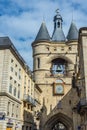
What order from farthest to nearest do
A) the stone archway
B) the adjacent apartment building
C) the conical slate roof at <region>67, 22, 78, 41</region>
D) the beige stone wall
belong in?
1. the conical slate roof at <region>67, 22, 78, 41</region>
2. the beige stone wall
3. the stone archway
4. the adjacent apartment building

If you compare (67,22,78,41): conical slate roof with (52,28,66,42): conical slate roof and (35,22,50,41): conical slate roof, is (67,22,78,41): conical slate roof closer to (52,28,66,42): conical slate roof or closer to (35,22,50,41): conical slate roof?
(52,28,66,42): conical slate roof

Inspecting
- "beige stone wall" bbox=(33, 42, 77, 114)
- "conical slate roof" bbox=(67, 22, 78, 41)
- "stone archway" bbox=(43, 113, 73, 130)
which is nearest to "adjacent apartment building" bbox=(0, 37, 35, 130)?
"stone archway" bbox=(43, 113, 73, 130)

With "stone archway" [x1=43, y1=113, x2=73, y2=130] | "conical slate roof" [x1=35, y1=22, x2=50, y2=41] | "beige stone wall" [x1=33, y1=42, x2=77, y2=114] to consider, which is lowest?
"stone archway" [x1=43, y1=113, x2=73, y2=130]

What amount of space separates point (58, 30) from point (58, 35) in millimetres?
2661

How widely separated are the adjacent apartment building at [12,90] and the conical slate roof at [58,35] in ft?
65.4

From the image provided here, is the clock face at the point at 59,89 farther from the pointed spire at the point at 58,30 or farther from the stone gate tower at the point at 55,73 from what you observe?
the pointed spire at the point at 58,30

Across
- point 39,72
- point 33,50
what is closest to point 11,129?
point 39,72

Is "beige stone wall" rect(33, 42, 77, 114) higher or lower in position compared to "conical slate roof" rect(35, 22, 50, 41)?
lower

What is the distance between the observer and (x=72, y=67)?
4856 cm

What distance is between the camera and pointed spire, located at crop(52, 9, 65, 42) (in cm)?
5259

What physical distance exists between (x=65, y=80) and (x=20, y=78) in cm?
1775

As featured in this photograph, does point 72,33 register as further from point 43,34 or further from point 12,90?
point 12,90

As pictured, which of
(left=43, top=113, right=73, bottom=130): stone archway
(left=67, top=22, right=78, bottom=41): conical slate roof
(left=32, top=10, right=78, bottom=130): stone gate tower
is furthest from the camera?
(left=67, top=22, right=78, bottom=41): conical slate roof

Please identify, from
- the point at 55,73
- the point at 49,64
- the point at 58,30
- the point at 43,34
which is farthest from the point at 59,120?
the point at 58,30
